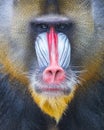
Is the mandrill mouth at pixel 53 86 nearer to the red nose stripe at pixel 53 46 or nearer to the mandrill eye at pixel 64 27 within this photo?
the red nose stripe at pixel 53 46

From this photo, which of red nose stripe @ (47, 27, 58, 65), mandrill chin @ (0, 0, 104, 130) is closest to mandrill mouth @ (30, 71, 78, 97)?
mandrill chin @ (0, 0, 104, 130)

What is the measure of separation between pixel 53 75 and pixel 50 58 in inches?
4.4

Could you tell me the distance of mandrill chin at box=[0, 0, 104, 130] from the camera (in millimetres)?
3053

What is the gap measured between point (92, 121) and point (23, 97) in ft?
1.55

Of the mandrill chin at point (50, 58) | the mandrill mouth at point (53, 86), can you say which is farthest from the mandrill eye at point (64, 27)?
the mandrill mouth at point (53, 86)

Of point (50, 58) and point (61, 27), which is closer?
point (50, 58)

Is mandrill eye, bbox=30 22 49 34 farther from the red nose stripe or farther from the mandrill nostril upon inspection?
the mandrill nostril

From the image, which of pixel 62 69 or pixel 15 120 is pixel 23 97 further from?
pixel 62 69

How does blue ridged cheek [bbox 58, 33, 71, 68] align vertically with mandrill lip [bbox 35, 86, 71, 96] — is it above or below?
above

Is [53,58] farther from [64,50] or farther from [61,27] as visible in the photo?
[61,27]

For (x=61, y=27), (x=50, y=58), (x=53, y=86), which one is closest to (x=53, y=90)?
(x=53, y=86)

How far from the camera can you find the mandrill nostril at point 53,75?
2.94 m

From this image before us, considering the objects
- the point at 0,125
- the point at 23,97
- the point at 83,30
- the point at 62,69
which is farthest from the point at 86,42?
the point at 0,125

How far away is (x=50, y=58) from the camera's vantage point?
118 inches
